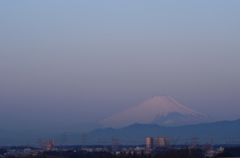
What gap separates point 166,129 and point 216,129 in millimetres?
17499

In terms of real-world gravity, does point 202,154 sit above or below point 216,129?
below

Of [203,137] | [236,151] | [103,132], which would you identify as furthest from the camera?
[103,132]

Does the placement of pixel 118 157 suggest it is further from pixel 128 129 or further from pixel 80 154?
pixel 128 129

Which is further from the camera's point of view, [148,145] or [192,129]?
[192,129]

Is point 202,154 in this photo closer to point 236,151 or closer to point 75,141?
point 236,151

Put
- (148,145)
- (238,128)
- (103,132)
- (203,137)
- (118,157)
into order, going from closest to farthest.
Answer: (118,157) < (148,145) < (203,137) < (238,128) < (103,132)

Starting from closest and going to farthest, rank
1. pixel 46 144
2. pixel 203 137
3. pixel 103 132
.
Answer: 1. pixel 46 144
2. pixel 203 137
3. pixel 103 132

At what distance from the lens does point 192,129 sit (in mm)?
165000

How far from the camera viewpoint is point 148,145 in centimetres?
9594

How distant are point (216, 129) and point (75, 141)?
49.6m

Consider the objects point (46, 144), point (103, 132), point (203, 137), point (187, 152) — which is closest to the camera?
point (187, 152)

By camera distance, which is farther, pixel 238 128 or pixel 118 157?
pixel 238 128

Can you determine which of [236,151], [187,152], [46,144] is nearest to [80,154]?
[236,151]

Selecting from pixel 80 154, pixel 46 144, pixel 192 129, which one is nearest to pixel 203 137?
pixel 192 129
